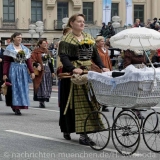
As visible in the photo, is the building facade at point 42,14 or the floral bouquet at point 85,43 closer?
the floral bouquet at point 85,43

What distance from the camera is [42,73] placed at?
17.2 m

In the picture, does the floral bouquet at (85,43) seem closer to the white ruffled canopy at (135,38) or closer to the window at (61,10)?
the white ruffled canopy at (135,38)

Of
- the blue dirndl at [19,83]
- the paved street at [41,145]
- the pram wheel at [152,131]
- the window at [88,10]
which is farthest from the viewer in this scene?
the window at [88,10]

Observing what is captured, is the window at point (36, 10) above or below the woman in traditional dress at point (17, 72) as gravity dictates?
above

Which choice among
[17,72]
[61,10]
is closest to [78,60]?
[17,72]

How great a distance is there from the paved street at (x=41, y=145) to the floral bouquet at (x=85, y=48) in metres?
1.29

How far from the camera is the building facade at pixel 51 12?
65188 mm

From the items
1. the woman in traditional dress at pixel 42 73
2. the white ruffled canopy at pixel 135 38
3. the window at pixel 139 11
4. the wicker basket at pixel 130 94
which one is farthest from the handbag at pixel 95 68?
the window at pixel 139 11

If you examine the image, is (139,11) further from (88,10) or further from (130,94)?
(130,94)

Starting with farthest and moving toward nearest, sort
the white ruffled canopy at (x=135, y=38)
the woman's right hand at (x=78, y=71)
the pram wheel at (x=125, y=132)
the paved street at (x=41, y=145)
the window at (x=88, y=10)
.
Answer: the window at (x=88, y=10) < the white ruffled canopy at (x=135, y=38) < the woman's right hand at (x=78, y=71) < the pram wheel at (x=125, y=132) < the paved street at (x=41, y=145)

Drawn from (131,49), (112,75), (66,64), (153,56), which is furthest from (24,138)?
(153,56)

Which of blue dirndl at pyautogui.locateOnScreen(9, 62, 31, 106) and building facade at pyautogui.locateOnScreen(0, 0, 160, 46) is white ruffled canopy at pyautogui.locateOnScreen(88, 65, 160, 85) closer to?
blue dirndl at pyautogui.locateOnScreen(9, 62, 31, 106)

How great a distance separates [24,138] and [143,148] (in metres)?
2.10

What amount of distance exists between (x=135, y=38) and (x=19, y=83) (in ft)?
12.4
